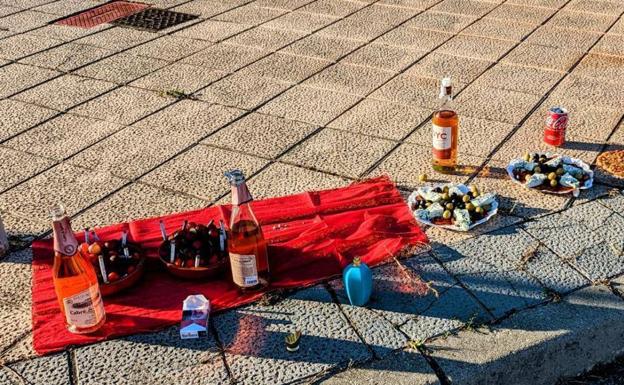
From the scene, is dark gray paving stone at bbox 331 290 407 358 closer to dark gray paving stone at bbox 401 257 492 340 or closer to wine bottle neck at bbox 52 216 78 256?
dark gray paving stone at bbox 401 257 492 340

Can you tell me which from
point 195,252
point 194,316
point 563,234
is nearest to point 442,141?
point 563,234

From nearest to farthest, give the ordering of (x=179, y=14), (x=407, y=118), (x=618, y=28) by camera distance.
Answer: (x=407, y=118) → (x=618, y=28) → (x=179, y=14)

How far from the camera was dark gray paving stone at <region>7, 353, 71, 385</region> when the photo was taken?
2.70 m

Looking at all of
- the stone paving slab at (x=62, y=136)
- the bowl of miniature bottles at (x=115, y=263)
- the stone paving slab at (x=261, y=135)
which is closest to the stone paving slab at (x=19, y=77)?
the stone paving slab at (x=62, y=136)

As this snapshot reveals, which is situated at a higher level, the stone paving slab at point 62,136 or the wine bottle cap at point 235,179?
the wine bottle cap at point 235,179

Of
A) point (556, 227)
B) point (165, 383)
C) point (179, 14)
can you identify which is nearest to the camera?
point (165, 383)

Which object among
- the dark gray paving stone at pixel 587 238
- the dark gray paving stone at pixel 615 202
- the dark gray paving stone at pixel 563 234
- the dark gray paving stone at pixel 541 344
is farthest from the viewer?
the dark gray paving stone at pixel 615 202

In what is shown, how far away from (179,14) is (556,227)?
4801mm

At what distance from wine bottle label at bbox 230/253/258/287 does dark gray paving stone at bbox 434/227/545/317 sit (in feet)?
2.93

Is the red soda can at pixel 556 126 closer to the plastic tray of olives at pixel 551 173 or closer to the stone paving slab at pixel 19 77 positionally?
the plastic tray of olives at pixel 551 173

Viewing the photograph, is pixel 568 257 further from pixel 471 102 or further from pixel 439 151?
pixel 471 102

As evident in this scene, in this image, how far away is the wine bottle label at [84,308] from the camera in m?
2.78

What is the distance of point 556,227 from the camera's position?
137 inches

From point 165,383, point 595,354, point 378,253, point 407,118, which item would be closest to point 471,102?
point 407,118
